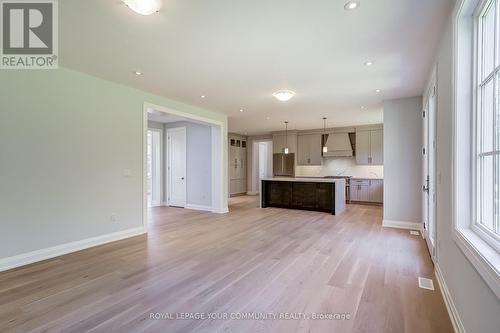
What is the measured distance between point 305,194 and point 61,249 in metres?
5.42

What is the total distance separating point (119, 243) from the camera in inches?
162

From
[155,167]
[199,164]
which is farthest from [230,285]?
[155,167]

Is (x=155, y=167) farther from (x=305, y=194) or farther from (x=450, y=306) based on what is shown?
(x=450, y=306)

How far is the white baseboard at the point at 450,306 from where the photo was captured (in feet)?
6.18

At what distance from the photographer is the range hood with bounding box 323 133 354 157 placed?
344 inches

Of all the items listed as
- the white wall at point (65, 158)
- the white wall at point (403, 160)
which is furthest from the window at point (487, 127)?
the white wall at point (65, 158)

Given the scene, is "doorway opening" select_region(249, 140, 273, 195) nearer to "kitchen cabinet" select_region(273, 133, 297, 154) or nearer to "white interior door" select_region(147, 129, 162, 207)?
"kitchen cabinet" select_region(273, 133, 297, 154)

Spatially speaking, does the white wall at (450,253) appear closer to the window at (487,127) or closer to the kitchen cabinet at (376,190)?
the window at (487,127)

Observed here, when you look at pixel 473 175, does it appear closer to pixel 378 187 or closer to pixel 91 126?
pixel 91 126

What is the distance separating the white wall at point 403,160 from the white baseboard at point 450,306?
8.39 feet

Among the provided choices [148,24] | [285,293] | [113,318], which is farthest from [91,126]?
[285,293]

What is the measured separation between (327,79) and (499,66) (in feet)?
8.88

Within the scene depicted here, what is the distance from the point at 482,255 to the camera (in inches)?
55.9

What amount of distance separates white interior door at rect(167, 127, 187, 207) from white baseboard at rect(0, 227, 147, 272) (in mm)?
3118
